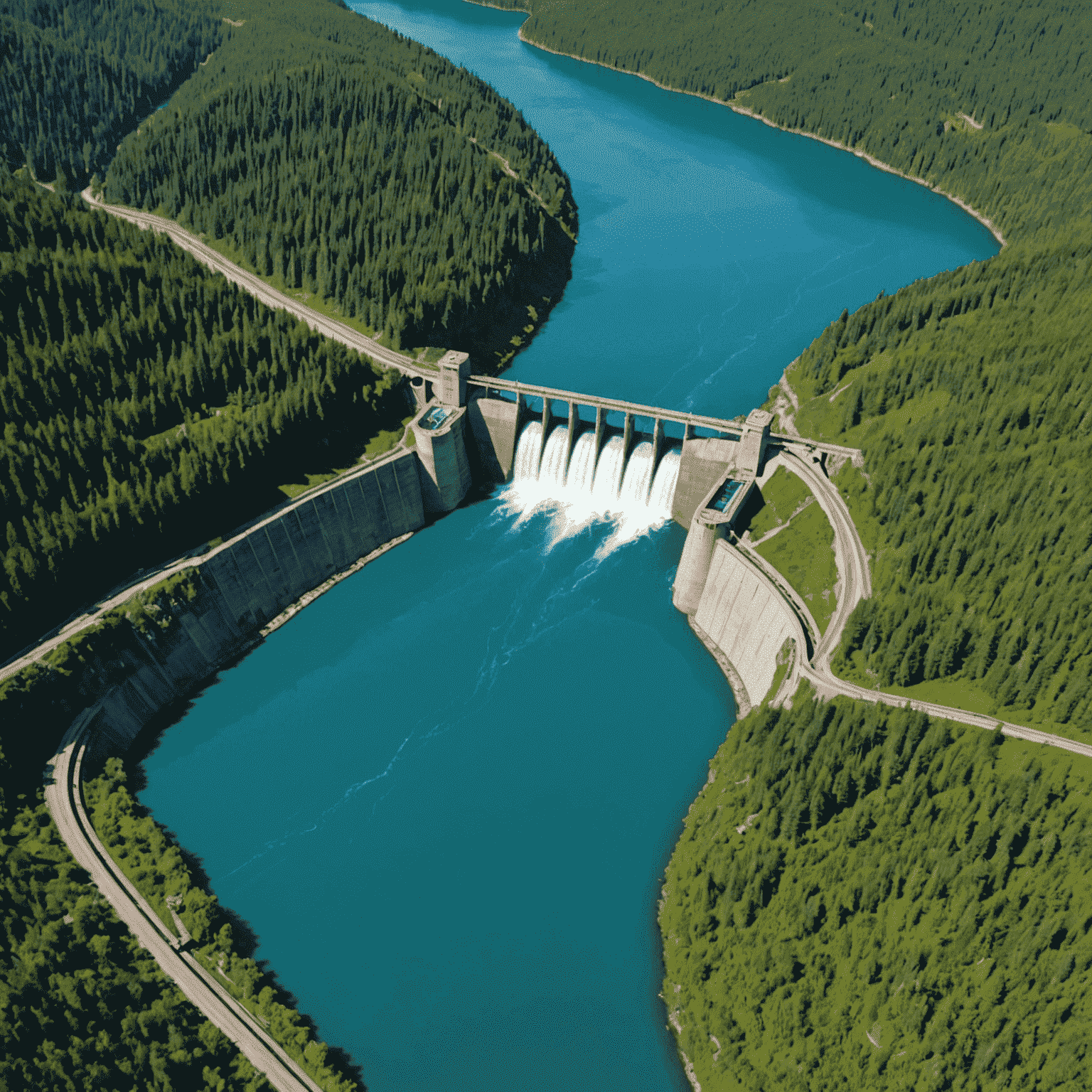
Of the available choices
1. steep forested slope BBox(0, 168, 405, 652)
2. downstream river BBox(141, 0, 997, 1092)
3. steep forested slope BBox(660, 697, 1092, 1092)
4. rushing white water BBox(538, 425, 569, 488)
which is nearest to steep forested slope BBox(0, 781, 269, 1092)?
downstream river BBox(141, 0, 997, 1092)

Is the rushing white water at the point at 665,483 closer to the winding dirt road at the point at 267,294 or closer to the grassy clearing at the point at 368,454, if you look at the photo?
the grassy clearing at the point at 368,454

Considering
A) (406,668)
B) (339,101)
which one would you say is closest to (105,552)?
(406,668)

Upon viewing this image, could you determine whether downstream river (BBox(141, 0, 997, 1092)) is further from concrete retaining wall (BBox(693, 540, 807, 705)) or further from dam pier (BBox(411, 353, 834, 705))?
dam pier (BBox(411, 353, 834, 705))

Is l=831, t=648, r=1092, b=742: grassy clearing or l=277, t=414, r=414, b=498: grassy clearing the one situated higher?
l=831, t=648, r=1092, b=742: grassy clearing

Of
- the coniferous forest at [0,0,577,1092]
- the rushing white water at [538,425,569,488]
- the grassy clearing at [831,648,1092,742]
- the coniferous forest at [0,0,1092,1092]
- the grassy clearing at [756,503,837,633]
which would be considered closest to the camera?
the coniferous forest at [0,0,1092,1092]

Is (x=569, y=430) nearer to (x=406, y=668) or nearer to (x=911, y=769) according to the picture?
(x=406, y=668)

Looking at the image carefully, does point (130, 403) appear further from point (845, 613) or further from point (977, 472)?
point (977, 472)

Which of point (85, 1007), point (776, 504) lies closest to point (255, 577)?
point (85, 1007)
